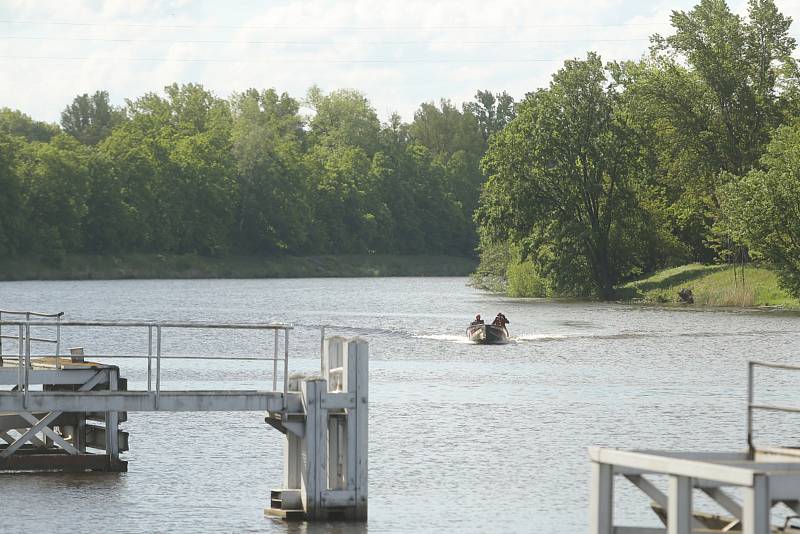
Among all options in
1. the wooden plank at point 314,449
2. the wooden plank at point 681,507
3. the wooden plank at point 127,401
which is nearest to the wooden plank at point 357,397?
the wooden plank at point 314,449

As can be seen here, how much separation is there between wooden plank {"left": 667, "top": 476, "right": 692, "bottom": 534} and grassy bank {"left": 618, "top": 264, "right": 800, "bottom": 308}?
246 ft

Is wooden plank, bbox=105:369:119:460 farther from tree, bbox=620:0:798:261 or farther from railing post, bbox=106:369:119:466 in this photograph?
tree, bbox=620:0:798:261

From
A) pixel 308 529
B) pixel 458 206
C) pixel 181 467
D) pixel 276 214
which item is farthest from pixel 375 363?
pixel 458 206

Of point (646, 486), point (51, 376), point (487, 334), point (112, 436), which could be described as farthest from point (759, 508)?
point (487, 334)

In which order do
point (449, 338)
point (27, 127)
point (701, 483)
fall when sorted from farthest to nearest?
point (27, 127)
point (449, 338)
point (701, 483)

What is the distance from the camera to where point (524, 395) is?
1666 inches

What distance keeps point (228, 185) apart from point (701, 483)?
15744cm

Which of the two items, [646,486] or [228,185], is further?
[228,185]

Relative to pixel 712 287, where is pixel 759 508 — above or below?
below

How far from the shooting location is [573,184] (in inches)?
3967

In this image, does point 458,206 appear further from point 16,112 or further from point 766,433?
point 766,433

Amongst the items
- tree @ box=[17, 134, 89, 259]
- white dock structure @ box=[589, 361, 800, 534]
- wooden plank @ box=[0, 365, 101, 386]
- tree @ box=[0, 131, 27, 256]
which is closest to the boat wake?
wooden plank @ box=[0, 365, 101, 386]

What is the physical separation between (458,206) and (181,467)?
163 metres

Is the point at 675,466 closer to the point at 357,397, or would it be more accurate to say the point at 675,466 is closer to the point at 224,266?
the point at 357,397
